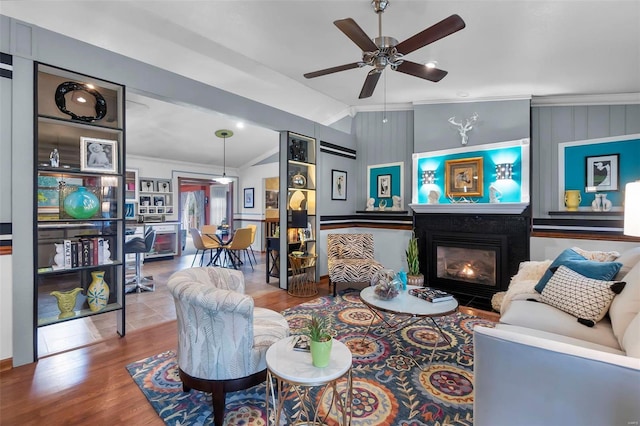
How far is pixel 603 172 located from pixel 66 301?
19.3 feet

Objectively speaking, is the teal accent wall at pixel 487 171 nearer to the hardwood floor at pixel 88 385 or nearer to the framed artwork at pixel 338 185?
the framed artwork at pixel 338 185

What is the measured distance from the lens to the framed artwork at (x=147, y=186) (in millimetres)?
6898

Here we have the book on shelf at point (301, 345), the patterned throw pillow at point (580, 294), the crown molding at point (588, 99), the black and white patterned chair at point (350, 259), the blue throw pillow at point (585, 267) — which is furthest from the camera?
the black and white patterned chair at point (350, 259)

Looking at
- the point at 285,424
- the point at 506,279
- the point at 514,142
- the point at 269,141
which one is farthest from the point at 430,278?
the point at 269,141

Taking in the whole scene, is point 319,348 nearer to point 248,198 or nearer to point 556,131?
point 556,131

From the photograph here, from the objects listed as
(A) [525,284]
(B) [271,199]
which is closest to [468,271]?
(A) [525,284]

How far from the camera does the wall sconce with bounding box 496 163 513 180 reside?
12.9 ft

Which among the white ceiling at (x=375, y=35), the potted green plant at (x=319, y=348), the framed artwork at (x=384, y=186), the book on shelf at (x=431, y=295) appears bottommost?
the book on shelf at (x=431, y=295)

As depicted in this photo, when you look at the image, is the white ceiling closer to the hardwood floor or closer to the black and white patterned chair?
the black and white patterned chair

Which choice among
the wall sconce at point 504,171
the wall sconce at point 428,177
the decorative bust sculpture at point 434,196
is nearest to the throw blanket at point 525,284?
the wall sconce at point 504,171

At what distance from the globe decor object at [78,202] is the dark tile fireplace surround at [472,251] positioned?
4.15m

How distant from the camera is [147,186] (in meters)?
6.98

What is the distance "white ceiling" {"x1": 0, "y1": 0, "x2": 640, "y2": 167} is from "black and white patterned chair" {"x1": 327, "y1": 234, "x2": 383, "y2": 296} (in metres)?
2.22

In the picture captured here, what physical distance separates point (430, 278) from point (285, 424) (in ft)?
11.3
